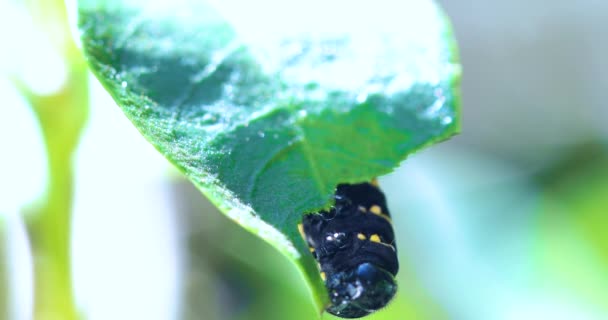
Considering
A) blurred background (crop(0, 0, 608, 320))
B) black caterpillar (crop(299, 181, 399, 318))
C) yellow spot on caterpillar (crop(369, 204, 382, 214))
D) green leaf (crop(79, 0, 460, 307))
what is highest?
blurred background (crop(0, 0, 608, 320))

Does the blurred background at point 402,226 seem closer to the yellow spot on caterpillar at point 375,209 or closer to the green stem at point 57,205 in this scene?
the green stem at point 57,205

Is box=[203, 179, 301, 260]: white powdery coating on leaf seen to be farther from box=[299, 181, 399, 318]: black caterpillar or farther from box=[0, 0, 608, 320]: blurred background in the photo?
box=[0, 0, 608, 320]: blurred background

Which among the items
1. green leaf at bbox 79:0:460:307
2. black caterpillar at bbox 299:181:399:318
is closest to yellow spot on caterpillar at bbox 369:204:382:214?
black caterpillar at bbox 299:181:399:318

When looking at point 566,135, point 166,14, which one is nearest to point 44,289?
point 166,14

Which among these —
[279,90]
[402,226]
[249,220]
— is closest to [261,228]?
[249,220]

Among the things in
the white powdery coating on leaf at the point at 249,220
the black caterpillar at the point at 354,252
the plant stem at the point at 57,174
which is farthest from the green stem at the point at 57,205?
the white powdery coating on leaf at the point at 249,220
